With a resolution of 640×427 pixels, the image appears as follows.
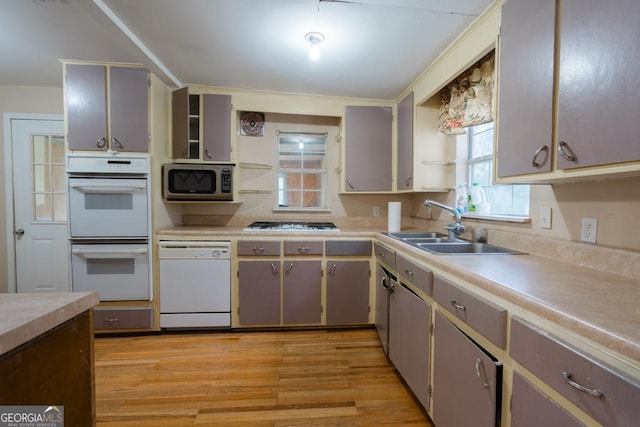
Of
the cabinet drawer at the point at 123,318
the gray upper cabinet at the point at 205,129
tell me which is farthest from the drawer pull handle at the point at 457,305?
the cabinet drawer at the point at 123,318

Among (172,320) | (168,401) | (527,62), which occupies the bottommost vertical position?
(168,401)

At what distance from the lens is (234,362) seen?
79.4 inches

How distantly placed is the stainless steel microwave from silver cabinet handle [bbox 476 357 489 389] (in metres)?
2.28

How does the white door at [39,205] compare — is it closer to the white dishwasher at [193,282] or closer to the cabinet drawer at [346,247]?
the white dishwasher at [193,282]

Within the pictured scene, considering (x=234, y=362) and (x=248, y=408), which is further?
(x=234, y=362)

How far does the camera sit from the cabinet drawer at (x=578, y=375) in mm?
565

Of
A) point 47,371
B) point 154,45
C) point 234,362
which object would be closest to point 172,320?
point 234,362

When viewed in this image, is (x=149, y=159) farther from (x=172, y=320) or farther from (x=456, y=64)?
(x=456, y=64)

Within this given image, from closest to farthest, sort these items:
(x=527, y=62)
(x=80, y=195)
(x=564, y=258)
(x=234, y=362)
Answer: (x=527, y=62), (x=564, y=258), (x=234, y=362), (x=80, y=195)

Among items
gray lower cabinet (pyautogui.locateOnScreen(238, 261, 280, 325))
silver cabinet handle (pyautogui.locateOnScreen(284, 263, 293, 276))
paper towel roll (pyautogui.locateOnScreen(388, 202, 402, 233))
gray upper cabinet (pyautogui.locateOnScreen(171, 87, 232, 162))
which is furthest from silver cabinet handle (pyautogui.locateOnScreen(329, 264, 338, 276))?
gray upper cabinet (pyautogui.locateOnScreen(171, 87, 232, 162))

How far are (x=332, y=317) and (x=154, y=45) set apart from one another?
8.59 feet

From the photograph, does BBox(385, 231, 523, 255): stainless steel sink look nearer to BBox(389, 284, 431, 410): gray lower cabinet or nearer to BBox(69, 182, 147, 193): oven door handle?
BBox(389, 284, 431, 410): gray lower cabinet

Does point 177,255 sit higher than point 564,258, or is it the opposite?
point 564,258

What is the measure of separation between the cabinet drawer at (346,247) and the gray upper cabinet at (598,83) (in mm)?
1602
